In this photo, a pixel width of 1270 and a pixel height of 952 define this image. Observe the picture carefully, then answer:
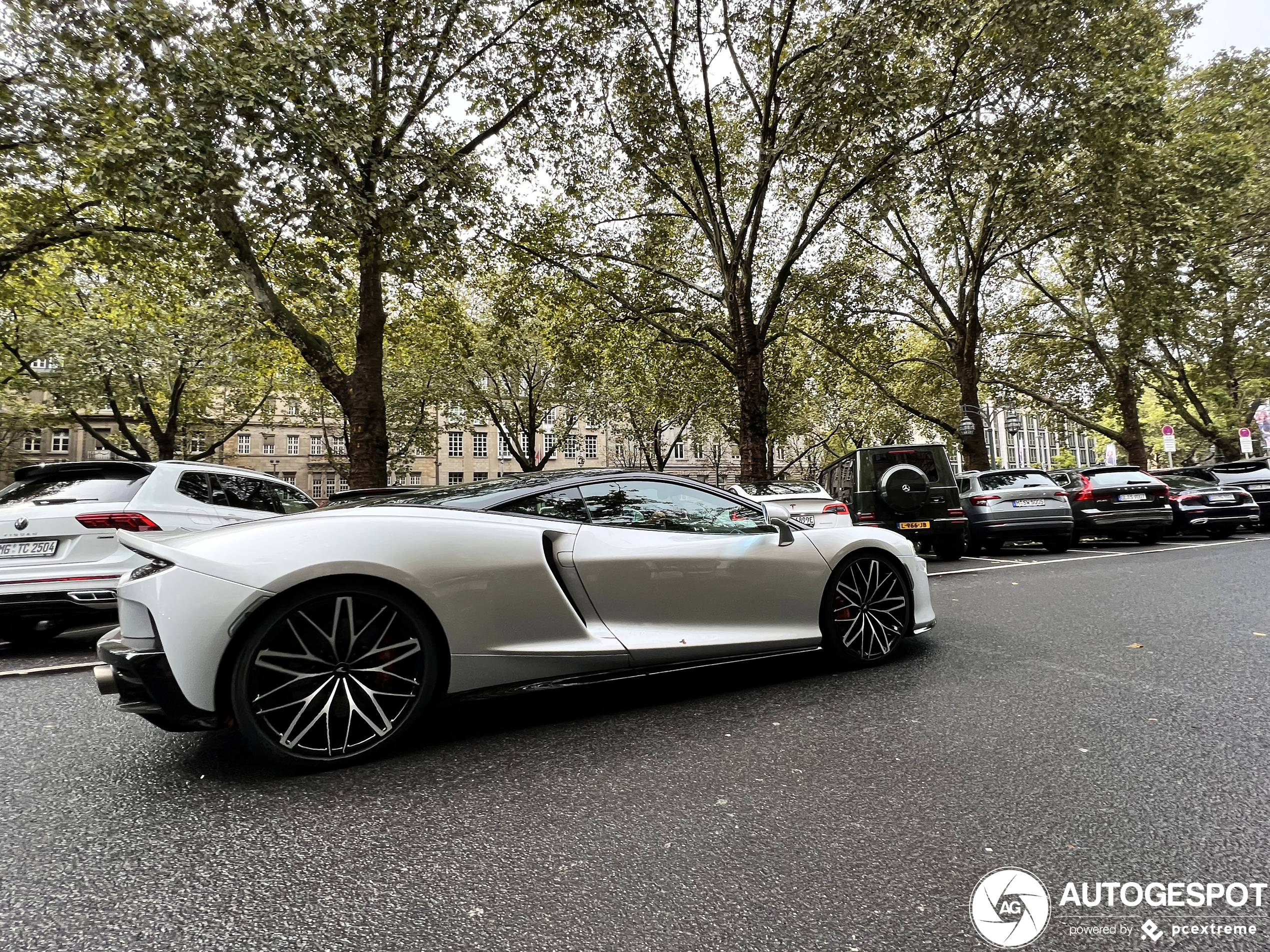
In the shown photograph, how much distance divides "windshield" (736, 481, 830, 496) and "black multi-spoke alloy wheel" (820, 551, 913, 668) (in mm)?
5122

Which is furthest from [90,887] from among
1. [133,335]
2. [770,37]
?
[133,335]

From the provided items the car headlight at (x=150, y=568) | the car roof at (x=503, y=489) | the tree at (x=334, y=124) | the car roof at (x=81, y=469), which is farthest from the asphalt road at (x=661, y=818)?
the tree at (x=334, y=124)

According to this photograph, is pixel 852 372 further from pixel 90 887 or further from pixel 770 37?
pixel 90 887

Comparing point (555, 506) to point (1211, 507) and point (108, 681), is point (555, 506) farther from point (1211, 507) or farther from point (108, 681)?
point (1211, 507)

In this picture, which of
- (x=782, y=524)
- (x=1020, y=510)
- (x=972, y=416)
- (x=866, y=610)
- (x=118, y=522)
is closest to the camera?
(x=782, y=524)

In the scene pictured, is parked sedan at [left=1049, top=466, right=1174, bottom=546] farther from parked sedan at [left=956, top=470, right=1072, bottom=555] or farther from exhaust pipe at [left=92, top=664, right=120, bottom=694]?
exhaust pipe at [left=92, top=664, right=120, bottom=694]

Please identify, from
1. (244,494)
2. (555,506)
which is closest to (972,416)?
(244,494)

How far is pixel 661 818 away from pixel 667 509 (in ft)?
5.87

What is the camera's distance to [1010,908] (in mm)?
1763

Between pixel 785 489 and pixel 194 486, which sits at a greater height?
pixel 194 486

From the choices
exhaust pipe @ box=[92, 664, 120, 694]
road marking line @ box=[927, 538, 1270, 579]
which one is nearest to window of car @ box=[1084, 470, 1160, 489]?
road marking line @ box=[927, 538, 1270, 579]

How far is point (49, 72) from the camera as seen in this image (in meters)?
9.96

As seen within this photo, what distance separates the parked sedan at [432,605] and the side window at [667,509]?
0.01 metres

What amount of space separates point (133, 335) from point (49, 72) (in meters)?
14.3
